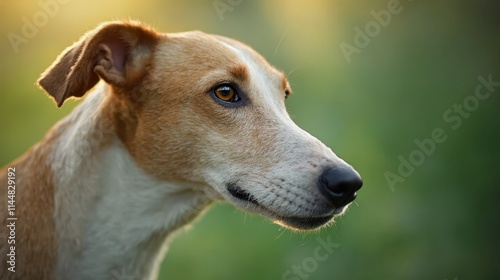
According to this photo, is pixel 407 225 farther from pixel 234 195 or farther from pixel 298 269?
pixel 234 195

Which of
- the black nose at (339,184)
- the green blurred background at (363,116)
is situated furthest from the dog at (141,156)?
the green blurred background at (363,116)

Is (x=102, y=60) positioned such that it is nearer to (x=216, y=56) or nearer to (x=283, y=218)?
(x=216, y=56)

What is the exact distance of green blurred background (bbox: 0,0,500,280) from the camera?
22.1 ft

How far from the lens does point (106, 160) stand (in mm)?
3666

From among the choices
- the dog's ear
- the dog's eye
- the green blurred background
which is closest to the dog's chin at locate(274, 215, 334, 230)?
the dog's eye

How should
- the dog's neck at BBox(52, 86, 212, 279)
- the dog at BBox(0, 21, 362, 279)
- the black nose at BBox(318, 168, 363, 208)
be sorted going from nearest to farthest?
the black nose at BBox(318, 168, 363, 208) < the dog at BBox(0, 21, 362, 279) < the dog's neck at BBox(52, 86, 212, 279)

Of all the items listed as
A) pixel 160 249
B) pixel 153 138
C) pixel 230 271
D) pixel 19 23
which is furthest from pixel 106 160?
pixel 19 23

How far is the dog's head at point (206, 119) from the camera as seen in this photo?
3316 millimetres

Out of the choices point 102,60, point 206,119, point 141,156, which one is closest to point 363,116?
point 206,119

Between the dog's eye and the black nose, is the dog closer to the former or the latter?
the dog's eye

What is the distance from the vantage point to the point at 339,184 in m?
3.15

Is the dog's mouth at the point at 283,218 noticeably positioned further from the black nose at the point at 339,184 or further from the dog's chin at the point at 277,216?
the black nose at the point at 339,184

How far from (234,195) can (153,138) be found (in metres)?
0.64

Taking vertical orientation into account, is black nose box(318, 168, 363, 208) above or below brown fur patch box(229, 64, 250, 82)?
below
